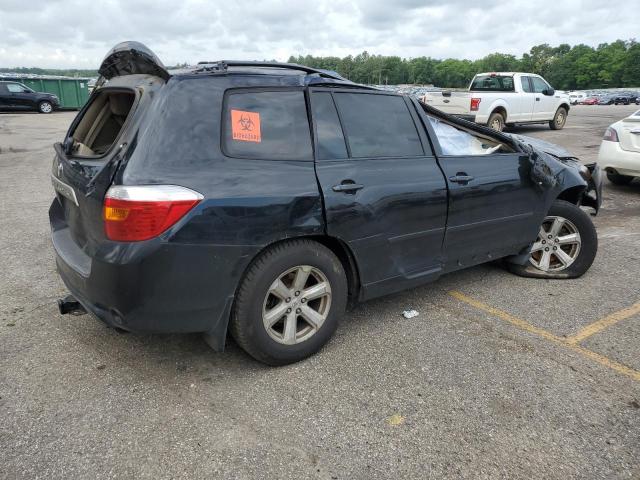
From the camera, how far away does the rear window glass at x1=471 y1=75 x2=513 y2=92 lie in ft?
49.1

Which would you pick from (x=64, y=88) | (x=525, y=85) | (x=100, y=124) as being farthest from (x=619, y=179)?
(x=64, y=88)

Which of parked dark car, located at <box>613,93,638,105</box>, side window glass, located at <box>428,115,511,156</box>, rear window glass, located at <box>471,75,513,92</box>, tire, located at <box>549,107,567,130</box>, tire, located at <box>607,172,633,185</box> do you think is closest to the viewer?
side window glass, located at <box>428,115,511,156</box>

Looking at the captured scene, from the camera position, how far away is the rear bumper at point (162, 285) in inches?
94.8

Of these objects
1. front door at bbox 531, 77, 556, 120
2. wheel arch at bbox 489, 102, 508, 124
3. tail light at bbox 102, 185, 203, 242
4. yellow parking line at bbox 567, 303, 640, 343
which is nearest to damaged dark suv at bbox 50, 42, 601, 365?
tail light at bbox 102, 185, 203, 242

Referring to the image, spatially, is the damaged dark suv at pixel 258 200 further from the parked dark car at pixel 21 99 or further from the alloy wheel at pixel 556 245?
the parked dark car at pixel 21 99

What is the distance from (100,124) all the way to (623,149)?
24.7 feet

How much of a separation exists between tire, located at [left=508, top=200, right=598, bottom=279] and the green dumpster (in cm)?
3145

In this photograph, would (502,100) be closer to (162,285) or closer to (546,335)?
(546,335)

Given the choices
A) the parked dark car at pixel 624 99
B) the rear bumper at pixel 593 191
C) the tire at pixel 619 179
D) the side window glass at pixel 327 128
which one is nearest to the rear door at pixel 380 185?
the side window glass at pixel 327 128

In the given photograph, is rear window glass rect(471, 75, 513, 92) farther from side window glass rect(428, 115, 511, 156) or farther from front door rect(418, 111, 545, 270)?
front door rect(418, 111, 545, 270)

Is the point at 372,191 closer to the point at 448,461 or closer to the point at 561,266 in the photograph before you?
the point at 448,461

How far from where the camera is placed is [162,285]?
2453mm

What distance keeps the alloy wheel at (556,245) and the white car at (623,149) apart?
4162 mm

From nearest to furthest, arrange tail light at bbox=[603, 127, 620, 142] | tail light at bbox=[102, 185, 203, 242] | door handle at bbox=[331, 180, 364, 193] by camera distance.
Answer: tail light at bbox=[102, 185, 203, 242] → door handle at bbox=[331, 180, 364, 193] → tail light at bbox=[603, 127, 620, 142]
